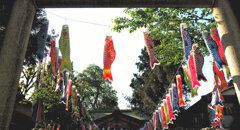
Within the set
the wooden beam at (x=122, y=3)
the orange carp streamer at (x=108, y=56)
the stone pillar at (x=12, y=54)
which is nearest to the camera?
the stone pillar at (x=12, y=54)

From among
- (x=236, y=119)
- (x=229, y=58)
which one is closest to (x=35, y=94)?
(x=229, y=58)

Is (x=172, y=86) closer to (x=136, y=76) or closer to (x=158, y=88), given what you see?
(x=158, y=88)

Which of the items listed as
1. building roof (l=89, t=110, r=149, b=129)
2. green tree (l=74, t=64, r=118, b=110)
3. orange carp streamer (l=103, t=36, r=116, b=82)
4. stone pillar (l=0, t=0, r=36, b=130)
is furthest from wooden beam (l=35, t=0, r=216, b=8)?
green tree (l=74, t=64, r=118, b=110)

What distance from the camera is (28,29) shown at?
3.42 metres

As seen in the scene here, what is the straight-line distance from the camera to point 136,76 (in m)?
27.7

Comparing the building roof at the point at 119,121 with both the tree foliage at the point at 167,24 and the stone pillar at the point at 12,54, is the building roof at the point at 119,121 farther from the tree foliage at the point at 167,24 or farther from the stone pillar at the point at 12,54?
the stone pillar at the point at 12,54

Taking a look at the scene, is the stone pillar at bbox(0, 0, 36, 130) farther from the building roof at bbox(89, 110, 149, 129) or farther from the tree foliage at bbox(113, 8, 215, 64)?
the building roof at bbox(89, 110, 149, 129)

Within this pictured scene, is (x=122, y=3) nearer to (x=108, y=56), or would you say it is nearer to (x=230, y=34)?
(x=108, y=56)

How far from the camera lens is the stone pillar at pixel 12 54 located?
277 cm

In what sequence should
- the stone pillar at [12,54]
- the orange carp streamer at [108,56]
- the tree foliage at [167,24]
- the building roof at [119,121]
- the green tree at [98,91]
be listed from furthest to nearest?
the green tree at [98,91]
the building roof at [119,121]
the tree foliage at [167,24]
the orange carp streamer at [108,56]
the stone pillar at [12,54]

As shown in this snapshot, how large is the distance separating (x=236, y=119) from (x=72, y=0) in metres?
17.2

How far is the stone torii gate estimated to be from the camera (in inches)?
112

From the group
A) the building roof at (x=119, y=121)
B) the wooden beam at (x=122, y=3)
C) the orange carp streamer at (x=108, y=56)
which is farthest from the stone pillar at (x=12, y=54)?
the building roof at (x=119, y=121)

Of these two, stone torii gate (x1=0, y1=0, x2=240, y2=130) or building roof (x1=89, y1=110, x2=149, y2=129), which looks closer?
stone torii gate (x1=0, y1=0, x2=240, y2=130)
